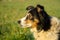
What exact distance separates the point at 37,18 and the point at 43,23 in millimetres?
239

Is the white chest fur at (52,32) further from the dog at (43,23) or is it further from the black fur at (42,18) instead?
the black fur at (42,18)

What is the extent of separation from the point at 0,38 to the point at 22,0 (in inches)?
634

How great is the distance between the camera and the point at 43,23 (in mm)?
7918

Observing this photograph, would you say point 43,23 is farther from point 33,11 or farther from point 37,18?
point 33,11

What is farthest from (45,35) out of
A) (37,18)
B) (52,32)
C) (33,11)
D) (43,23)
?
(33,11)

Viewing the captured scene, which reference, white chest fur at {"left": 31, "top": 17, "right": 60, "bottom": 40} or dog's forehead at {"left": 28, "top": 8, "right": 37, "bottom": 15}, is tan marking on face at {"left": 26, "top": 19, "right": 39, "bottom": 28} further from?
dog's forehead at {"left": 28, "top": 8, "right": 37, "bottom": 15}

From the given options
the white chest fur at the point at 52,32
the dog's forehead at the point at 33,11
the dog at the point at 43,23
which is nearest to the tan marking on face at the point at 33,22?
the dog at the point at 43,23

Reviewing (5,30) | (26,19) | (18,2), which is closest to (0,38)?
(5,30)

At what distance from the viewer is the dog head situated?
311 inches

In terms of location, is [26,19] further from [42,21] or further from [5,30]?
[5,30]

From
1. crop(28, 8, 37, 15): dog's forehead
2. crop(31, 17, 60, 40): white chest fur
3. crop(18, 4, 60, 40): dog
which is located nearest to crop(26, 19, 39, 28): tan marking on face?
crop(18, 4, 60, 40): dog

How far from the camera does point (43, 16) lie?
7.87 meters

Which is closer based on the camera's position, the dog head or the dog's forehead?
the dog head

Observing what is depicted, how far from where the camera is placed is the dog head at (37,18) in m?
7.89
